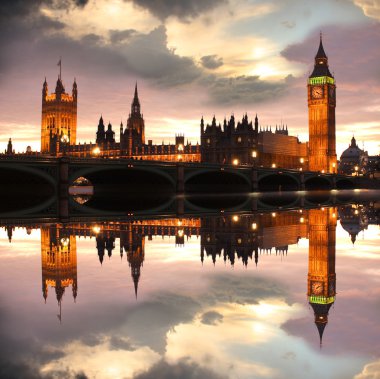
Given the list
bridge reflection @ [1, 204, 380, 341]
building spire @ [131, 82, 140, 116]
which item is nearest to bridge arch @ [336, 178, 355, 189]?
building spire @ [131, 82, 140, 116]

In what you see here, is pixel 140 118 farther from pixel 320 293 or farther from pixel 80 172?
pixel 320 293

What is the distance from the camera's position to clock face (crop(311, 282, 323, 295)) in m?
9.47

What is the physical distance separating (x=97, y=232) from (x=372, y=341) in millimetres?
14768

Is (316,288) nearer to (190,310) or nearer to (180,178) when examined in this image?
(190,310)

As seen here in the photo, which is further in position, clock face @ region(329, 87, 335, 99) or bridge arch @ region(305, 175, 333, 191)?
clock face @ region(329, 87, 335, 99)

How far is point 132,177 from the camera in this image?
71375mm

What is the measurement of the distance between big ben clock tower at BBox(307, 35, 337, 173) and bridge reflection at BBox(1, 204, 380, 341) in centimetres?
14101

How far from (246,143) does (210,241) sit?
372 ft

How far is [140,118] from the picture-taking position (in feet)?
601

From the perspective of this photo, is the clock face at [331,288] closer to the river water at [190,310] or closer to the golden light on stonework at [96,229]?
the river water at [190,310]

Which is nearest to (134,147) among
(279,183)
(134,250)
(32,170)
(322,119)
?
(322,119)

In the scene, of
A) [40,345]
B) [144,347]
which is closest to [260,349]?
[144,347]

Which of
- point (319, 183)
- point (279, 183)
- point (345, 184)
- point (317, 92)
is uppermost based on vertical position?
point (317, 92)

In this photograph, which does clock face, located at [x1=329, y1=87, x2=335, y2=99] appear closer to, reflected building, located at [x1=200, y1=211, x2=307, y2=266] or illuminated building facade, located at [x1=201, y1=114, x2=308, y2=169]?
illuminated building facade, located at [x1=201, y1=114, x2=308, y2=169]
